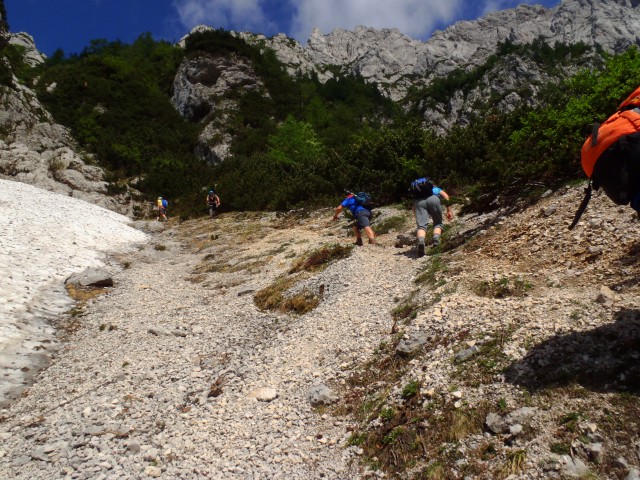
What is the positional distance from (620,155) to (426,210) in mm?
7217

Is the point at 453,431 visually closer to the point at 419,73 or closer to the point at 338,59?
the point at 419,73

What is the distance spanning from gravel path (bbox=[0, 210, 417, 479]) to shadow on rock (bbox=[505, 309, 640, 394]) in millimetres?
2135

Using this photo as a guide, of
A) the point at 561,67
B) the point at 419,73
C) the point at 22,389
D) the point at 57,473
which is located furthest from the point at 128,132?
the point at 419,73

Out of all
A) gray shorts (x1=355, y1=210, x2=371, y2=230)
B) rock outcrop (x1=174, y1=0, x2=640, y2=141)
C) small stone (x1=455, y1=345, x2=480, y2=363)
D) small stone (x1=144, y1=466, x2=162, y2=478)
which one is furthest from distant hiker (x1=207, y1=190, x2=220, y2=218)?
rock outcrop (x1=174, y1=0, x2=640, y2=141)

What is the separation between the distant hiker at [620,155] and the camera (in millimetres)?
3574

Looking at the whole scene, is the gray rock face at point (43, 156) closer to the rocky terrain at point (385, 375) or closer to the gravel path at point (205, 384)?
the gravel path at point (205, 384)

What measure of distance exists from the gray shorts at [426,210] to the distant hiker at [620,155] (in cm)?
677

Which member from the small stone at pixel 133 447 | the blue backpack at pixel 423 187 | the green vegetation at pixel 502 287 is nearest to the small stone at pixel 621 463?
the green vegetation at pixel 502 287

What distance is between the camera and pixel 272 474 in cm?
437

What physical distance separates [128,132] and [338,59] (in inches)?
5632

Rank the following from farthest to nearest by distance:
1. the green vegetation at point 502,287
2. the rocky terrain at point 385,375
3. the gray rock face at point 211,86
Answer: the gray rock face at point 211,86
the green vegetation at point 502,287
the rocky terrain at point 385,375

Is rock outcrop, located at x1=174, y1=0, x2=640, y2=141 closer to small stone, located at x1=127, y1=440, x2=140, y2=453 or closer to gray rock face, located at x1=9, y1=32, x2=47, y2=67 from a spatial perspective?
gray rock face, located at x1=9, y1=32, x2=47, y2=67

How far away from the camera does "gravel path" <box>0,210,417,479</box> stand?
4.80m

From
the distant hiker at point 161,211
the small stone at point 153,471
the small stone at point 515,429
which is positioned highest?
the distant hiker at point 161,211
